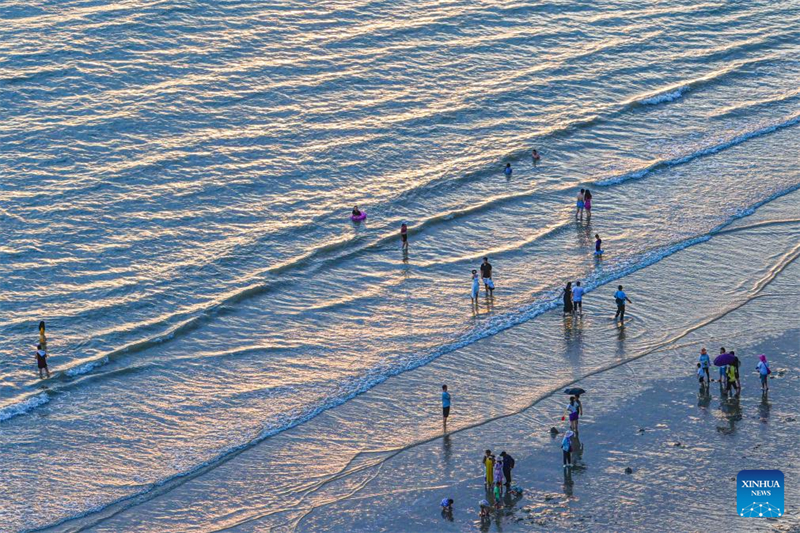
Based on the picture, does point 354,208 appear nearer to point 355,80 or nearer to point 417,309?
point 417,309

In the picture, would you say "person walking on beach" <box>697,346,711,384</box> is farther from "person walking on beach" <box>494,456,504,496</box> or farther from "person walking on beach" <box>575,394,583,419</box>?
"person walking on beach" <box>494,456,504,496</box>

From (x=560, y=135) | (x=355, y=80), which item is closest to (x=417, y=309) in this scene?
(x=560, y=135)

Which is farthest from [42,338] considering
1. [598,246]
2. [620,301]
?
[598,246]

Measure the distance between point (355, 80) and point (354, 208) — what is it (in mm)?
13906

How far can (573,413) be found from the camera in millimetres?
31688

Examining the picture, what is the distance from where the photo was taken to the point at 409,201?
162ft

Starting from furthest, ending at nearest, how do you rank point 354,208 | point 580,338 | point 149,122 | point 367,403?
point 149,122
point 354,208
point 580,338
point 367,403

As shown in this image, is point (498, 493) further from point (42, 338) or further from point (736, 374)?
point (42, 338)

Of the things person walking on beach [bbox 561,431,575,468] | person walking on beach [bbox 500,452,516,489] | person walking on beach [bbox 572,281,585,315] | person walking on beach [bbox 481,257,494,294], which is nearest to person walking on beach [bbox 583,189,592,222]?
person walking on beach [bbox 481,257,494,294]

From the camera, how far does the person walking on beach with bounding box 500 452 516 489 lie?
96.7ft

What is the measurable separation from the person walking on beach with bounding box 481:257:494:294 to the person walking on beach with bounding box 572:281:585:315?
10.3 feet

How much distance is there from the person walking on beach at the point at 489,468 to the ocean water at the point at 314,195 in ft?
12.4

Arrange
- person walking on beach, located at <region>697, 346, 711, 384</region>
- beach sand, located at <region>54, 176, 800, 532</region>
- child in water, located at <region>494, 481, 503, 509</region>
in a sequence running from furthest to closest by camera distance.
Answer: person walking on beach, located at <region>697, 346, 711, 384</region> < child in water, located at <region>494, 481, 503, 509</region> < beach sand, located at <region>54, 176, 800, 532</region>

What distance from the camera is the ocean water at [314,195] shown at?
35.2m
